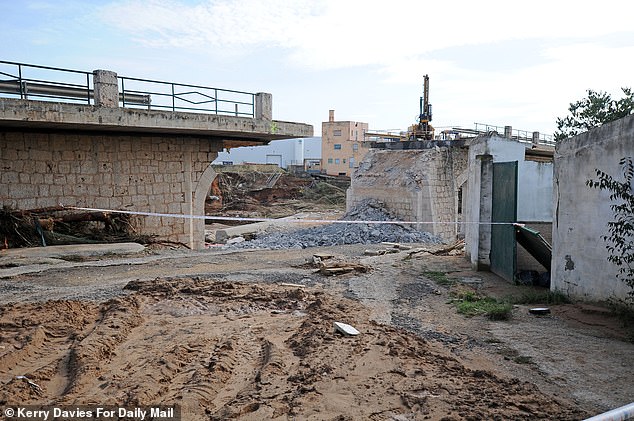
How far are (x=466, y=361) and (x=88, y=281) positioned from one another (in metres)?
6.94

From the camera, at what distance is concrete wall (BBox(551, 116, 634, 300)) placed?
264 inches

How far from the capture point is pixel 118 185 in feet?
44.5

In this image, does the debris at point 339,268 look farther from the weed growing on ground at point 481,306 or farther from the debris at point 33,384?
the debris at point 33,384

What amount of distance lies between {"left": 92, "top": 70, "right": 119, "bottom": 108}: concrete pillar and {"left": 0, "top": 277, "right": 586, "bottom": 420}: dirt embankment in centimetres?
662

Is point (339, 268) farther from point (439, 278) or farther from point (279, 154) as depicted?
point (279, 154)

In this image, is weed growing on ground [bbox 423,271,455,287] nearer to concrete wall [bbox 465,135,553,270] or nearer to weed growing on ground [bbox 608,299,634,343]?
concrete wall [bbox 465,135,553,270]

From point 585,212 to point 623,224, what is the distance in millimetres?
1175

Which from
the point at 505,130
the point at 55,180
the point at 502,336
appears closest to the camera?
the point at 502,336

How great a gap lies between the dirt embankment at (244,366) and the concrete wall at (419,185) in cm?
1594

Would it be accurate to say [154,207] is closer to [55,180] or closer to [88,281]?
[55,180]

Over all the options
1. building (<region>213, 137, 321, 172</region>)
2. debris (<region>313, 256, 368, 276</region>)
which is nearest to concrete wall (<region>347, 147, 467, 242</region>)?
debris (<region>313, 256, 368, 276</region>)

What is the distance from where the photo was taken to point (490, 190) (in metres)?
10.6

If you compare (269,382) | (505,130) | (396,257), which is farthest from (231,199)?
(269,382)

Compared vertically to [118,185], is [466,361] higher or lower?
lower
